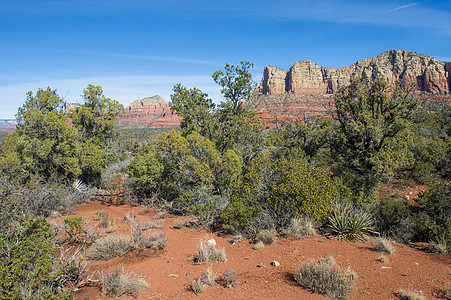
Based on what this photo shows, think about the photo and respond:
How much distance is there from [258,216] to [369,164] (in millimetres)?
7471

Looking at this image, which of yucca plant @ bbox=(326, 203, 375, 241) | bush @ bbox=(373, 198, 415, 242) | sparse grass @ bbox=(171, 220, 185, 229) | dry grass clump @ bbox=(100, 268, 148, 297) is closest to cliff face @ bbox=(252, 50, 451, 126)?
bush @ bbox=(373, 198, 415, 242)

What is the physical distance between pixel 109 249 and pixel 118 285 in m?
2.18

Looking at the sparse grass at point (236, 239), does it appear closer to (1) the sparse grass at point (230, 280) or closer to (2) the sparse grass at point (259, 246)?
(2) the sparse grass at point (259, 246)

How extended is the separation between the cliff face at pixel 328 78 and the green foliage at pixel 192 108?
203 ft

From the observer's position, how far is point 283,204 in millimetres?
8164

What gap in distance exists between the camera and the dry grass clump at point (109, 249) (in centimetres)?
646

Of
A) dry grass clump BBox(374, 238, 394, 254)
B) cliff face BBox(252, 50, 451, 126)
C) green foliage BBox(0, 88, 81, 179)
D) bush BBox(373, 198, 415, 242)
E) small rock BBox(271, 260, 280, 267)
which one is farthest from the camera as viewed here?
cliff face BBox(252, 50, 451, 126)

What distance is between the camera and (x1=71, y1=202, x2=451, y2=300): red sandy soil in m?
4.60

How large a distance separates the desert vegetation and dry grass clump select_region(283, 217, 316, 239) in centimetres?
4

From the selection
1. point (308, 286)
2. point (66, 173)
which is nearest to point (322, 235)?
point (308, 286)

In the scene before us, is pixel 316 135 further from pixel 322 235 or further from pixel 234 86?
pixel 322 235

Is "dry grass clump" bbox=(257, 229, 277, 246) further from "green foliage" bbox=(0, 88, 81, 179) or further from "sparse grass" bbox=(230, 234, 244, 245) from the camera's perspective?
"green foliage" bbox=(0, 88, 81, 179)

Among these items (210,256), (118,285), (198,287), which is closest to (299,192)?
(210,256)

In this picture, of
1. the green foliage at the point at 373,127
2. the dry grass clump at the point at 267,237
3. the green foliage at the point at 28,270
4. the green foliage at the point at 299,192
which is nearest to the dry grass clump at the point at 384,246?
the green foliage at the point at 299,192
